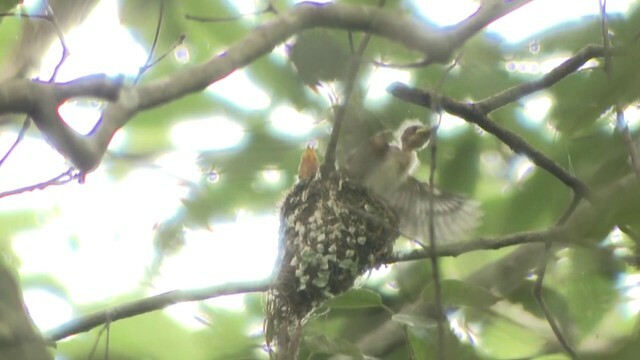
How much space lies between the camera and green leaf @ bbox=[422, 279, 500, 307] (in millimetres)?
1512

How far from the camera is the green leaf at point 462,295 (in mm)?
1512

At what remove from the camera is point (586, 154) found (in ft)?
5.04

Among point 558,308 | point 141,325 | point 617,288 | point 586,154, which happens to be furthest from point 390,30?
point 141,325

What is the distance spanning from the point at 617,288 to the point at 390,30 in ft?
1.72

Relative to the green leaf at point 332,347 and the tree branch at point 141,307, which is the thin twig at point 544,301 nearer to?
the green leaf at point 332,347

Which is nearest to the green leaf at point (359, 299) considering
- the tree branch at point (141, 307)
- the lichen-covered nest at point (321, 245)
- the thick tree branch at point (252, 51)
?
the lichen-covered nest at point (321, 245)

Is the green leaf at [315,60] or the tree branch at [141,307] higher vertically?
the green leaf at [315,60]

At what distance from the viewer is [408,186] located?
2.36 metres

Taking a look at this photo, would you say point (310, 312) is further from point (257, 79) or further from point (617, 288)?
point (617, 288)

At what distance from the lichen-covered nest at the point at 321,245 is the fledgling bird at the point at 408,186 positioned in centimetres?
7

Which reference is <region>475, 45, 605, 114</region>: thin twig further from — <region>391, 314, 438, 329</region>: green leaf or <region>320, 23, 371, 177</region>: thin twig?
<region>391, 314, 438, 329</region>: green leaf

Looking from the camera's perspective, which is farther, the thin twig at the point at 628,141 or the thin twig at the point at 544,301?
the thin twig at the point at 544,301

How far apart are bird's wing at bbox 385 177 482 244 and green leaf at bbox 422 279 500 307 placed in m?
0.59

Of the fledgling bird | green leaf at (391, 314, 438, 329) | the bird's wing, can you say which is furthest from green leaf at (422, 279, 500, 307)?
the bird's wing
